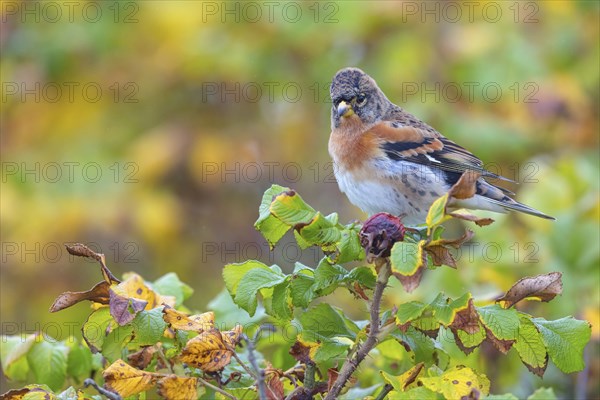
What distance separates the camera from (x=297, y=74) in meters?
8.55

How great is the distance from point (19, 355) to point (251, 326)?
2.39 ft

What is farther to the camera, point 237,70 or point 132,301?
point 237,70

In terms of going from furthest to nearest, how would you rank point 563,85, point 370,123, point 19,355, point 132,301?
point 563,85, point 370,123, point 19,355, point 132,301

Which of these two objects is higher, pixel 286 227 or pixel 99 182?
pixel 286 227

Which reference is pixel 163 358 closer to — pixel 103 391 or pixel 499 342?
pixel 103 391

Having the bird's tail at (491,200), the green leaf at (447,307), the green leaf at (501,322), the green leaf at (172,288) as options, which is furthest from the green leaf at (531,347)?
the bird's tail at (491,200)

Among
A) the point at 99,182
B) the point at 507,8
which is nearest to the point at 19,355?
the point at 99,182

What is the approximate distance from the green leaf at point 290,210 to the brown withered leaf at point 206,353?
0.34 metres

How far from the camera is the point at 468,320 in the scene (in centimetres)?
227

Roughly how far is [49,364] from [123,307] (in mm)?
615

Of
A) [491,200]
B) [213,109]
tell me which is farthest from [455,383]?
[213,109]

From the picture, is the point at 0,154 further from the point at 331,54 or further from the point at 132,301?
the point at 132,301

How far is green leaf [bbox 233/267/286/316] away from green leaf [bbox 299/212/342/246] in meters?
0.17

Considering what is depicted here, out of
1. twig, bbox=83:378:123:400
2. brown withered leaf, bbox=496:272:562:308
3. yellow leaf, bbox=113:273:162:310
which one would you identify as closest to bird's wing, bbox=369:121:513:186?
yellow leaf, bbox=113:273:162:310
